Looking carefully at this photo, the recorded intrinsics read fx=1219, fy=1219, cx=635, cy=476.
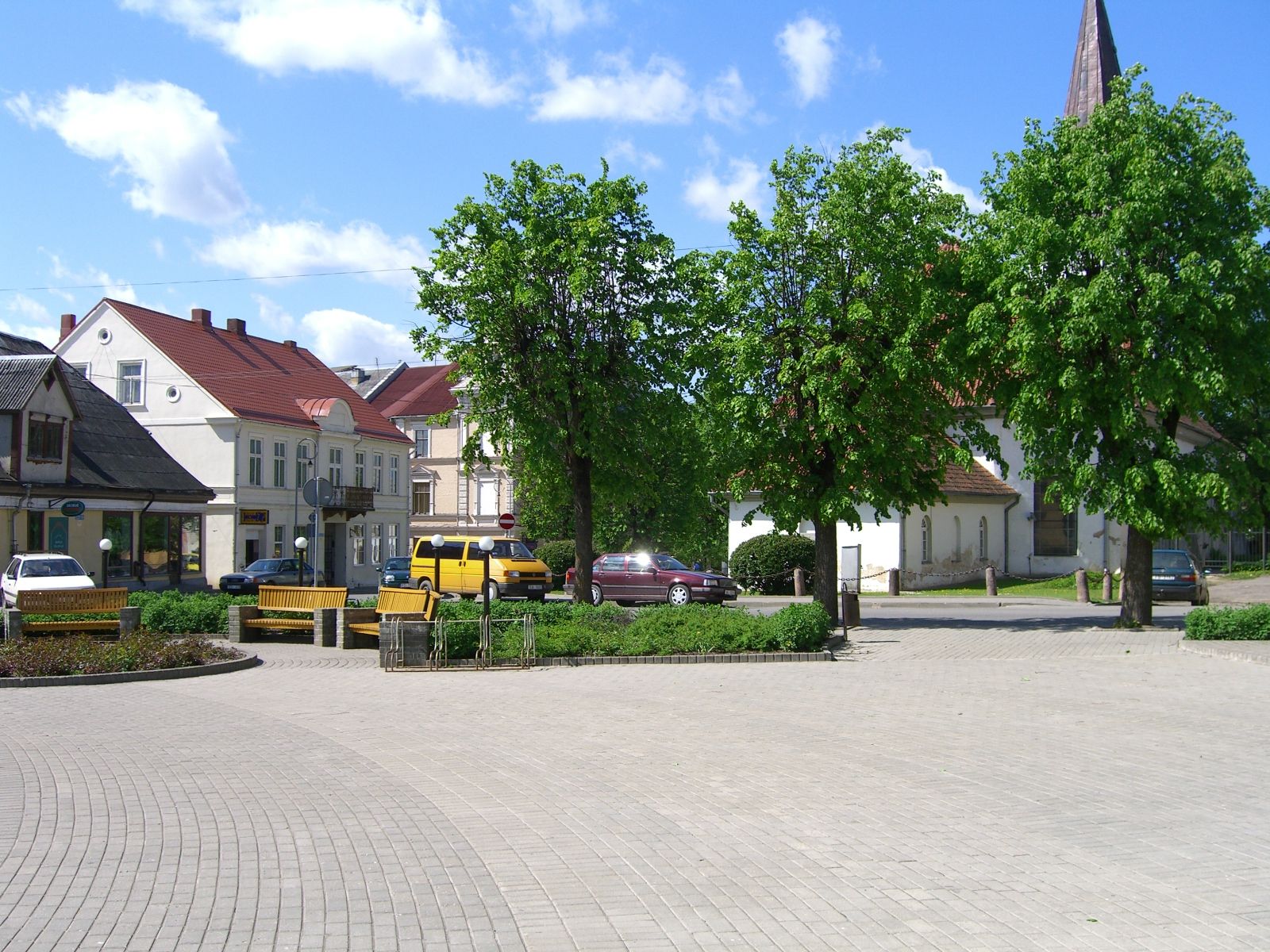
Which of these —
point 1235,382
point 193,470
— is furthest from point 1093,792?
point 193,470

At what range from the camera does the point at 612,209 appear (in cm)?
2609

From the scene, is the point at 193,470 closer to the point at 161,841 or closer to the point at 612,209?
the point at 612,209

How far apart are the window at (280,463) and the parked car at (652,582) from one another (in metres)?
22.1

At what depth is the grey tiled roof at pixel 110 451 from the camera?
Answer: 39.4 metres

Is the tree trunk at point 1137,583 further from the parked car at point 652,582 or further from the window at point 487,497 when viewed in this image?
the window at point 487,497

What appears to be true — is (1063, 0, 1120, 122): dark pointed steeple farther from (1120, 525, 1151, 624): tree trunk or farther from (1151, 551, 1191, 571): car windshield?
(1120, 525, 1151, 624): tree trunk

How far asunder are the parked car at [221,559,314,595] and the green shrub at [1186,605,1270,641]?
30.1m

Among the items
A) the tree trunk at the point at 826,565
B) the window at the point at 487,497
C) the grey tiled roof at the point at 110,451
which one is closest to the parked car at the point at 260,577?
the grey tiled roof at the point at 110,451

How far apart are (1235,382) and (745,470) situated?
959cm

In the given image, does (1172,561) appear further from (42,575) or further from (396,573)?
(42,575)

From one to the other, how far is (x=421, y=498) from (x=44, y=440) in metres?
39.5

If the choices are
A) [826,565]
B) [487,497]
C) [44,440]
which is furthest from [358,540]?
[826,565]

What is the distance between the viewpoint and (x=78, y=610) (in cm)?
2142

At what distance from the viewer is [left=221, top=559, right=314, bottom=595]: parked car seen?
42.3 meters
